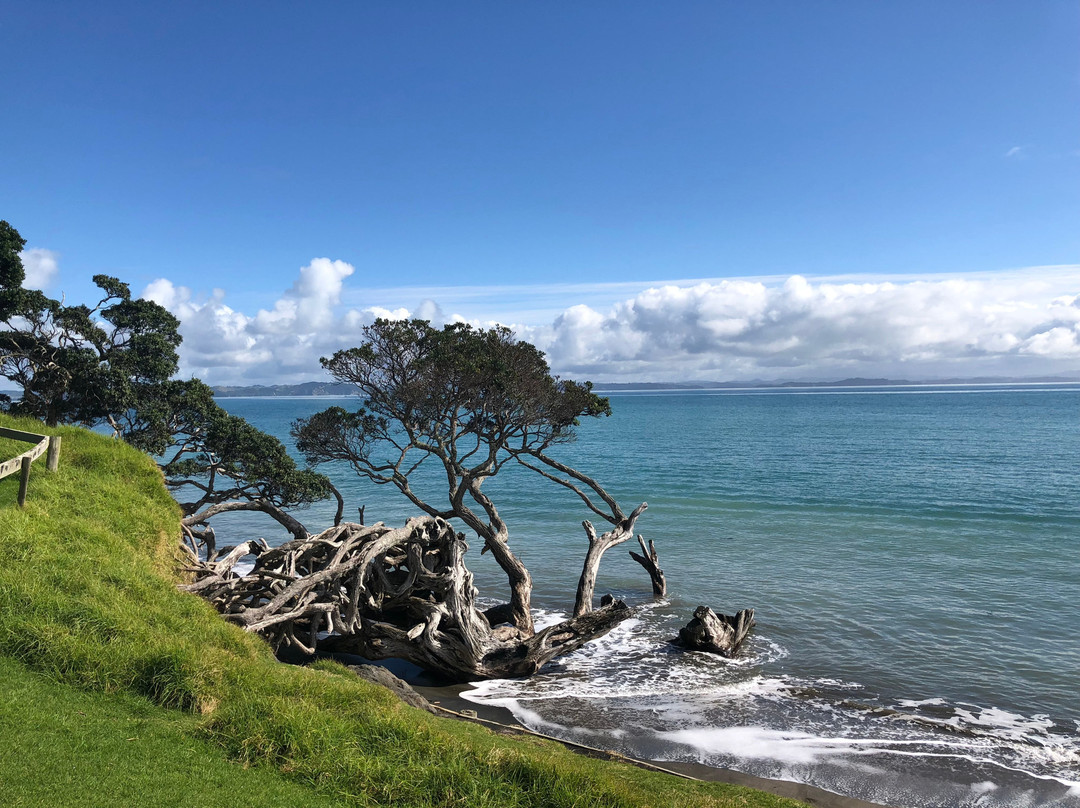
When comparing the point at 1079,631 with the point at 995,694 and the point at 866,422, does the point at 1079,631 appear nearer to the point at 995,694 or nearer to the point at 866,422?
the point at 995,694

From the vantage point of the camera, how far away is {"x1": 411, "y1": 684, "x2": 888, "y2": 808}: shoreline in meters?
12.0

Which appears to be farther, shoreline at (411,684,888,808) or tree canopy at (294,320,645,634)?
tree canopy at (294,320,645,634)

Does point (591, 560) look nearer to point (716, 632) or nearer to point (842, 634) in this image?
point (716, 632)

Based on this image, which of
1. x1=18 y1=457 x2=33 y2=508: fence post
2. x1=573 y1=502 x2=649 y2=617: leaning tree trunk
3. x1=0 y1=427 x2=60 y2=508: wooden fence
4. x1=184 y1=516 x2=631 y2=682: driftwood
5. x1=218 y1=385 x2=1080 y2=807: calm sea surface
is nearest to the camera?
x1=0 y1=427 x2=60 y2=508: wooden fence

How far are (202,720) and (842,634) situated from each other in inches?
725

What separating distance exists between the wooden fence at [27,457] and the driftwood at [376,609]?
3.80 m

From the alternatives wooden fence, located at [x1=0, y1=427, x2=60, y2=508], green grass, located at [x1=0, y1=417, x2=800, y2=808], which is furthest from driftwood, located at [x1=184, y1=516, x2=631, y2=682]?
wooden fence, located at [x1=0, y1=427, x2=60, y2=508]

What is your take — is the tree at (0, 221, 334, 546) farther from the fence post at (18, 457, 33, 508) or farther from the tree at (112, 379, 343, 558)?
the fence post at (18, 457, 33, 508)

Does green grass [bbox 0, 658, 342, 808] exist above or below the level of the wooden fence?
below

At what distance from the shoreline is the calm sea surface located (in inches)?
14.2

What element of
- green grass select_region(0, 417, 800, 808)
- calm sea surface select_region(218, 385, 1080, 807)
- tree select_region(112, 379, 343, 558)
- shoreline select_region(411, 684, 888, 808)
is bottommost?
calm sea surface select_region(218, 385, 1080, 807)

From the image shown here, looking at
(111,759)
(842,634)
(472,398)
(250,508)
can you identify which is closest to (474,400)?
(472,398)

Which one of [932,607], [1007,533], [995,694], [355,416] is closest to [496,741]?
[995,694]

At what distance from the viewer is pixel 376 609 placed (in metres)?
18.4
